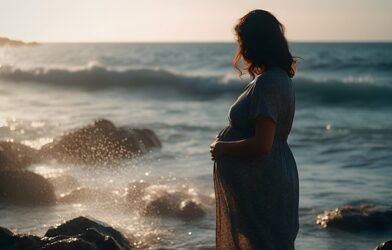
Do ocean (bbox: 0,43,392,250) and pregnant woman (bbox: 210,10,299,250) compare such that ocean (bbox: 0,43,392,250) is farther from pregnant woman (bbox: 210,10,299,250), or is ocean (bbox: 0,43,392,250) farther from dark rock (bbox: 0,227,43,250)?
pregnant woman (bbox: 210,10,299,250)

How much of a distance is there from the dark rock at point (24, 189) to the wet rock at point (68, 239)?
2.54 meters

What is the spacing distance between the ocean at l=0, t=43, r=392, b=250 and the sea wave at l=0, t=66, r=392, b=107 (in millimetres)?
58

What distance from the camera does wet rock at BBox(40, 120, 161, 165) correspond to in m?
11.9

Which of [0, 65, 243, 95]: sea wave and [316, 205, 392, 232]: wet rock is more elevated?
[0, 65, 243, 95]: sea wave

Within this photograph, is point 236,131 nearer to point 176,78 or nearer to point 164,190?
point 164,190

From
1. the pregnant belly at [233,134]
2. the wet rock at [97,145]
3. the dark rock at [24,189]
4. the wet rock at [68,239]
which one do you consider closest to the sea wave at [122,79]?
the wet rock at [97,145]

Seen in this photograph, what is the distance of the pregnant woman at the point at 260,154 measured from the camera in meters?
3.33

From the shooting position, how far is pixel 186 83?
3291 centimetres

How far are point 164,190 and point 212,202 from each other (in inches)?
31.8

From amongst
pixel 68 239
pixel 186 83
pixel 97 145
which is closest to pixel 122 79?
pixel 186 83

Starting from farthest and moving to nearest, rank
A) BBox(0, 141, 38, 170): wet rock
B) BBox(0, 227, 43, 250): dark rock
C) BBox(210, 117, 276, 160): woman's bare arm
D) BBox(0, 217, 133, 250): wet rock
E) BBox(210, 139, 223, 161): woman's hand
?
BBox(0, 141, 38, 170): wet rock, BBox(0, 227, 43, 250): dark rock, BBox(0, 217, 133, 250): wet rock, BBox(210, 139, 223, 161): woman's hand, BBox(210, 117, 276, 160): woman's bare arm

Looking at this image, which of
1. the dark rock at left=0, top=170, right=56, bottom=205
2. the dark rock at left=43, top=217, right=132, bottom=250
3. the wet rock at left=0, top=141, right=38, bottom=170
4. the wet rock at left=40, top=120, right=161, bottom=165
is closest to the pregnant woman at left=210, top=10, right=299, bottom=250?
the dark rock at left=43, top=217, right=132, bottom=250

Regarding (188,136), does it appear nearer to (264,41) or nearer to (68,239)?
(68,239)

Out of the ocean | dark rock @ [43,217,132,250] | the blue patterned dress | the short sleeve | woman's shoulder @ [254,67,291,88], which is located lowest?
the ocean
